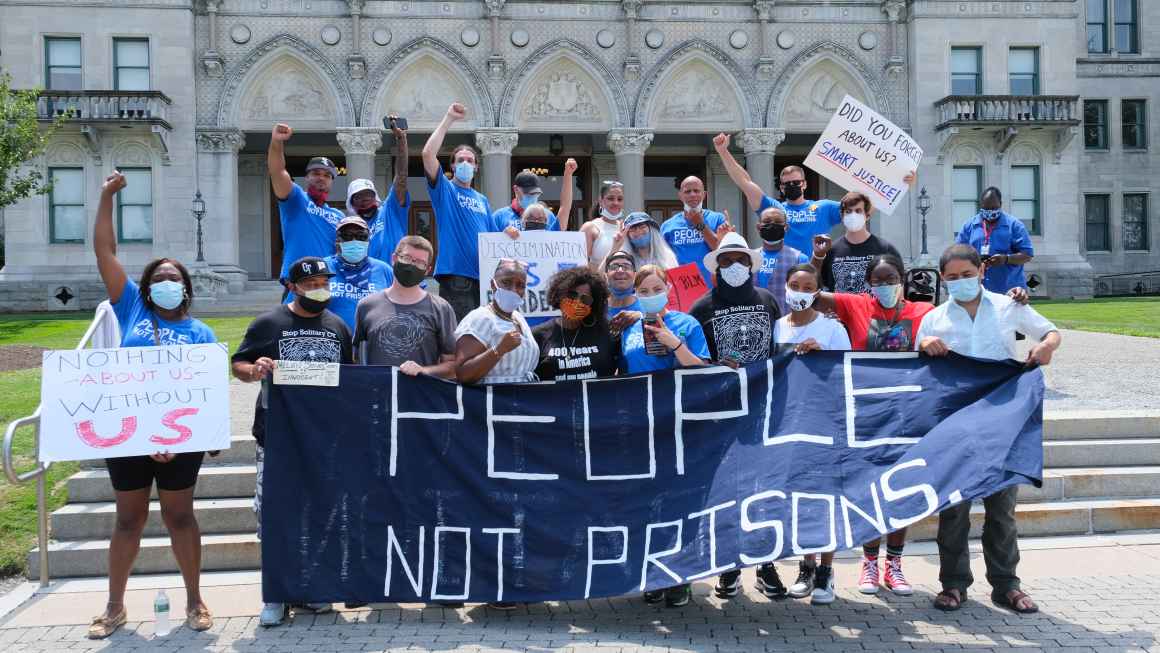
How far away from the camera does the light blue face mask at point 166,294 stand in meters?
6.05

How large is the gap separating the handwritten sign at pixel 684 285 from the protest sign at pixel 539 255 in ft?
3.07

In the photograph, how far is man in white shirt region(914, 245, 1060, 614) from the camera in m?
6.04

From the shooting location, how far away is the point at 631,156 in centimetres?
3453

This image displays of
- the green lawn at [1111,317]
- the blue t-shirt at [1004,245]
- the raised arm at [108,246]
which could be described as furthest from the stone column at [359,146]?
the raised arm at [108,246]

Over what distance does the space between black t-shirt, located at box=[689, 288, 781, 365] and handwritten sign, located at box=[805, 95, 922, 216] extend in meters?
2.97

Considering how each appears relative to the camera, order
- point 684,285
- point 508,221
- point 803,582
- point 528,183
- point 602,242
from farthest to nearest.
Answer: point 508,221, point 528,183, point 602,242, point 684,285, point 803,582

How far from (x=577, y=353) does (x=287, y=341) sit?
1.91 m

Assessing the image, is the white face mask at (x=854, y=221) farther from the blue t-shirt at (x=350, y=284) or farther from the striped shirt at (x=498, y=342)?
the blue t-shirt at (x=350, y=284)

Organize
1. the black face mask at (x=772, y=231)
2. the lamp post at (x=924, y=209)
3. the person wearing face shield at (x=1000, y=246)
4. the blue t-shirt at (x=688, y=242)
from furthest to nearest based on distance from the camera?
the lamp post at (x=924, y=209) < the person wearing face shield at (x=1000, y=246) < the blue t-shirt at (x=688, y=242) < the black face mask at (x=772, y=231)

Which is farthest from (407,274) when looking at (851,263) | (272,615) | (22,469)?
(22,469)

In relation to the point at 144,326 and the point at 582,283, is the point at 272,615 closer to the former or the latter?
the point at 144,326

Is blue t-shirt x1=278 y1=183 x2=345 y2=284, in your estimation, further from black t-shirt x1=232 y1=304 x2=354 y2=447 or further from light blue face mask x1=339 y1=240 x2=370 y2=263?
black t-shirt x1=232 y1=304 x2=354 y2=447

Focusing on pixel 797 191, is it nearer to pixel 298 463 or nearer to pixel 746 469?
pixel 746 469

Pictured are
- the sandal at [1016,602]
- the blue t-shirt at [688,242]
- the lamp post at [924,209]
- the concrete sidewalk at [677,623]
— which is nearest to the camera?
the concrete sidewalk at [677,623]
